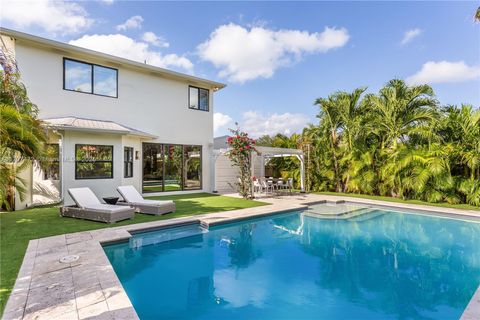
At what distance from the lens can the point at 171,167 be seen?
16.5 m

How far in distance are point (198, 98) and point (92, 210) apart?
35.4 feet

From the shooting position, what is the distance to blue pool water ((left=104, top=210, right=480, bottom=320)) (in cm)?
467

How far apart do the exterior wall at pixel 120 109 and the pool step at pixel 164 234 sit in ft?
16.5

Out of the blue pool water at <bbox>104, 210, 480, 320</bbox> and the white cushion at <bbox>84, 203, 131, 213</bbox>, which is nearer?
the blue pool water at <bbox>104, 210, 480, 320</bbox>

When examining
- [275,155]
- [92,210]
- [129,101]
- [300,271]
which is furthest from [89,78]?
[300,271]

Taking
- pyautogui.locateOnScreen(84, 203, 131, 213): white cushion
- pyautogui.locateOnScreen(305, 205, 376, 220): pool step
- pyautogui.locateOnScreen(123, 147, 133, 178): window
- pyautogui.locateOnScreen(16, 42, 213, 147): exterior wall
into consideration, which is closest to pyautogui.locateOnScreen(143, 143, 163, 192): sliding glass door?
pyautogui.locateOnScreen(16, 42, 213, 147): exterior wall

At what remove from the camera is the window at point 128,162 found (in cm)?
1353

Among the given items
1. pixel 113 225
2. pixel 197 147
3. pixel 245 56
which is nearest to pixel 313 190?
pixel 197 147

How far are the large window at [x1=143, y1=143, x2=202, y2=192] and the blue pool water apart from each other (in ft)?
24.5

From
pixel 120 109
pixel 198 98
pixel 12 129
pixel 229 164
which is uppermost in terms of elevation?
pixel 198 98

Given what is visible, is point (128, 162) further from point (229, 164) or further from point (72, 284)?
point (72, 284)

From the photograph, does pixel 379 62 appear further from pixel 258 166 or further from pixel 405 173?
pixel 258 166

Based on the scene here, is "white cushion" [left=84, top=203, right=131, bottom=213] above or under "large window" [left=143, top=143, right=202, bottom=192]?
under

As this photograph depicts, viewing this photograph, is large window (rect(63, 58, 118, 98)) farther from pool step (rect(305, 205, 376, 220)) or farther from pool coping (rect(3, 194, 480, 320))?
pool step (rect(305, 205, 376, 220))
